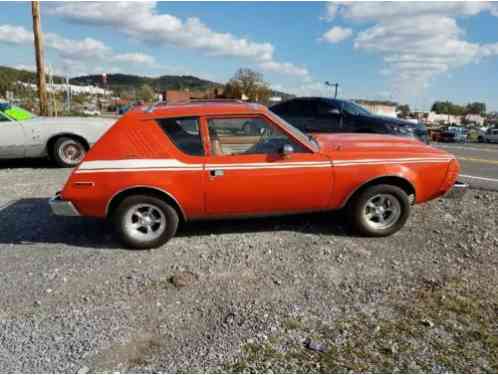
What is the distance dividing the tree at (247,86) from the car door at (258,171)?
203 feet

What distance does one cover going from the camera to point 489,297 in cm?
304

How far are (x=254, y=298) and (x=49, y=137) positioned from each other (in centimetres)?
645

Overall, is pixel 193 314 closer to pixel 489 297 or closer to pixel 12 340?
pixel 12 340

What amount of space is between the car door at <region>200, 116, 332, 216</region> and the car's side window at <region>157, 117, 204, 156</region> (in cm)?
12

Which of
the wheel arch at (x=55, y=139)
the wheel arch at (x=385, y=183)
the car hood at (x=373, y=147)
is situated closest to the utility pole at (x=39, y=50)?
the wheel arch at (x=55, y=139)

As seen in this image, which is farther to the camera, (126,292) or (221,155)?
(221,155)

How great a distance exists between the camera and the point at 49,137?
759 cm

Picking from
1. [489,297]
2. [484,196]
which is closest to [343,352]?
[489,297]

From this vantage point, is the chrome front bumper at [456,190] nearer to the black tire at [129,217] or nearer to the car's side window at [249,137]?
the car's side window at [249,137]

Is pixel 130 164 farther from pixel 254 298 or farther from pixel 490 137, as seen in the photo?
pixel 490 137

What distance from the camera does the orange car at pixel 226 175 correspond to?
12.4ft

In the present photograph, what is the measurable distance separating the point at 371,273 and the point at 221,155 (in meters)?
1.89

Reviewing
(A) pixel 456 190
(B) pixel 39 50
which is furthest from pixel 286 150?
(B) pixel 39 50

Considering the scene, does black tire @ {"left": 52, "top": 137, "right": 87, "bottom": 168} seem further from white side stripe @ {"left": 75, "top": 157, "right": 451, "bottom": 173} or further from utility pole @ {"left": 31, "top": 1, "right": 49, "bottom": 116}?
utility pole @ {"left": 31, "top": 1, "right": 49, "bottom": 116}
